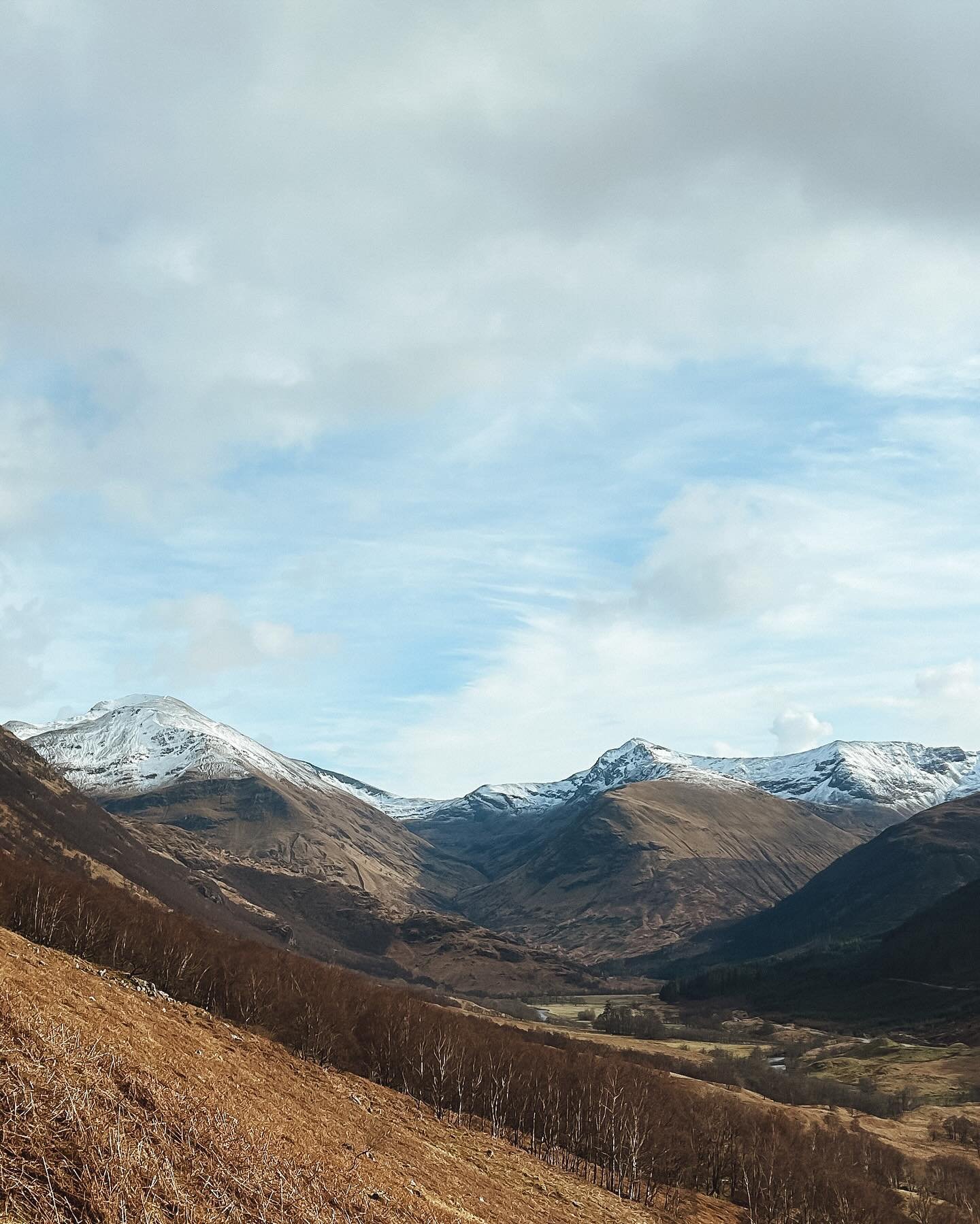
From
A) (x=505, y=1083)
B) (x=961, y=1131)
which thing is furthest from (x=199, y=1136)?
(x=961, y=1131)

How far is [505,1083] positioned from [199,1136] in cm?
6371

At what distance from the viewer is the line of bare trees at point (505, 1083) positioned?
7638 cm

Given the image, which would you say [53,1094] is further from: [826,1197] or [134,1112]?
[826,1197]

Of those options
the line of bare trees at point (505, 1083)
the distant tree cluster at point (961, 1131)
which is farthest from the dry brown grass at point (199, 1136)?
the distant tree cluster at point (961, 1131)

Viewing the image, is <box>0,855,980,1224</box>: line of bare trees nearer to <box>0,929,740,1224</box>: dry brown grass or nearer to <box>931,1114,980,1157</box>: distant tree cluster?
<box>0,929,740,1224</box>: dry brown grass

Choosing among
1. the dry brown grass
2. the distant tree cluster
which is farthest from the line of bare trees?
the distant tree cluster

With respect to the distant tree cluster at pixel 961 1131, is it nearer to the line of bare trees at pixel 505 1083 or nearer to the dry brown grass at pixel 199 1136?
the line of bare trees at pixel 505 1083

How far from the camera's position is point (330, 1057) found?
76.3 m

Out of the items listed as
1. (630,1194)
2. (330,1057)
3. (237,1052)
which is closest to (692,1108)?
(630,1194)

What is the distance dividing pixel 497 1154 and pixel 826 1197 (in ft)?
135

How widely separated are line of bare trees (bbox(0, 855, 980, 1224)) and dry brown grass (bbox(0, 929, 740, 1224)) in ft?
46.4

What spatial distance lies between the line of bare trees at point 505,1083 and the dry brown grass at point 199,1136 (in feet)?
46.4

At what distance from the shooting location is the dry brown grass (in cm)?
2138

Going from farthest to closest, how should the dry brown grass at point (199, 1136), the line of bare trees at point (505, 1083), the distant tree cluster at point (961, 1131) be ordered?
the distant tree cluster at point (961, 1131) → the line of bare trees at point (505, 1083) → the dry brown grass at point (199, 1136)
